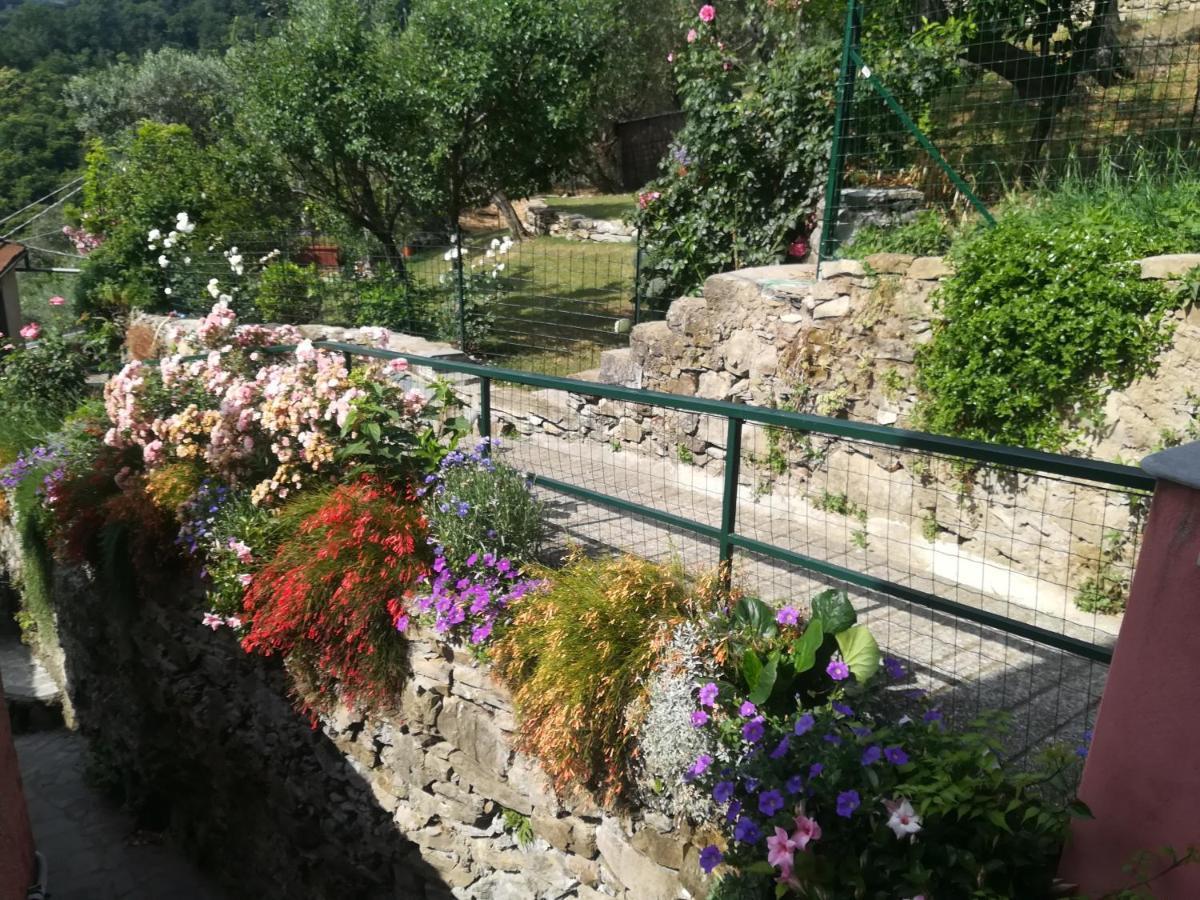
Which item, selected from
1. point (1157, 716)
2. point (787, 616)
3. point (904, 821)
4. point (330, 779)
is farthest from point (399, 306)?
point (1157, 716)

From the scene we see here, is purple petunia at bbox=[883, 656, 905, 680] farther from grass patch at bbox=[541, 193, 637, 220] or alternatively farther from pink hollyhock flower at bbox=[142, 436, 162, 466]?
grass patch at bbox=[541, 193, 637, 220]

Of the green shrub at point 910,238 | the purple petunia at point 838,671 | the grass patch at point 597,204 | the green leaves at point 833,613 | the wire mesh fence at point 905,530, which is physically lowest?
the wire mesh fence at point 905,530

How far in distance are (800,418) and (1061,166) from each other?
3889 mm

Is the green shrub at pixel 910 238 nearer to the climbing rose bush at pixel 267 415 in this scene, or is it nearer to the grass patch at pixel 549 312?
the grass patch at pixel 549 312

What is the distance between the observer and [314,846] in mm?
4965

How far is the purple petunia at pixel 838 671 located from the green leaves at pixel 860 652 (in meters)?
0.04

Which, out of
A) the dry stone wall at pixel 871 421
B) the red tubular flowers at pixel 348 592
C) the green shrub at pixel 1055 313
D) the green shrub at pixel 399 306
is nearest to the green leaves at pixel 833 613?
the dry stone wall at pixel 871 421

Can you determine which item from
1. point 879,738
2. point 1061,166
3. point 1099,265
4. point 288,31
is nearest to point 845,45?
point 1061,166

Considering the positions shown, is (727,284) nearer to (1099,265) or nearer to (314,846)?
(1099,265)

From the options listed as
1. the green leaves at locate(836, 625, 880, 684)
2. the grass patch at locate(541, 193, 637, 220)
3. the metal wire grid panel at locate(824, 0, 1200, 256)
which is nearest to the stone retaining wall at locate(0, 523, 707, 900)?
the green leaves at locate(836, 625, 880, 684)

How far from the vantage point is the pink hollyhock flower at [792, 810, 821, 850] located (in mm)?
2275

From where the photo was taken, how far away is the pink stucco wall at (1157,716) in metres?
1.77

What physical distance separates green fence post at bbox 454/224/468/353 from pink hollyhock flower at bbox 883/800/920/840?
684cm

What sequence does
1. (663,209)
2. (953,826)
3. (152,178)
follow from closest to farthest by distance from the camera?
(953,826)
(663,209)
(152,178)
